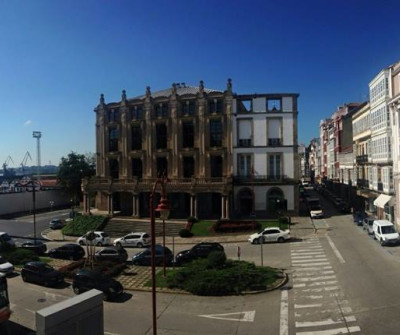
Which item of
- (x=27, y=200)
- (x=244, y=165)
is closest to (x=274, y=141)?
(x=244, y=165)

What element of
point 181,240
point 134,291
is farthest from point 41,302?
point 181,240

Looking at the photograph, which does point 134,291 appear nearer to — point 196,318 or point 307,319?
point 196,318

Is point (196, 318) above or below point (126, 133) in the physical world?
below

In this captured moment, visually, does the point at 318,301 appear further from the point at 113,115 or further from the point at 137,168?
the point at 113,115

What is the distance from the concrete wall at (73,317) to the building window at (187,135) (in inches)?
1967

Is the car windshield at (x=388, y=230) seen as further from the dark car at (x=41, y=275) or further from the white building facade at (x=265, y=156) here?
the dark car at (x=41, y=275)

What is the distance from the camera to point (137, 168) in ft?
220

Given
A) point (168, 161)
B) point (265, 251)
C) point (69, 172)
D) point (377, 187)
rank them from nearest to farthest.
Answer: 1. point (265, 251)
2. point (377, 187)
3. point (168, 161)
4. point (69, 172)

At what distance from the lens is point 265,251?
38.6m

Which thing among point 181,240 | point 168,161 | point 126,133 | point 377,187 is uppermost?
point 126,133

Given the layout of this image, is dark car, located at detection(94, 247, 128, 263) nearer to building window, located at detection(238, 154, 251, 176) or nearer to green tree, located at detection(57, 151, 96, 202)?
building window, located at detection(238, 154, 251, 176)

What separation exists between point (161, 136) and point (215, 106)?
400 inches

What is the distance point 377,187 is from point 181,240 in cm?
2539

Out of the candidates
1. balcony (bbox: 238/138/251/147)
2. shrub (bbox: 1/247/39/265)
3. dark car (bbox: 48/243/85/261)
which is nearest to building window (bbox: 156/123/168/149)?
balcony (bbox: 238/138/251/147)
